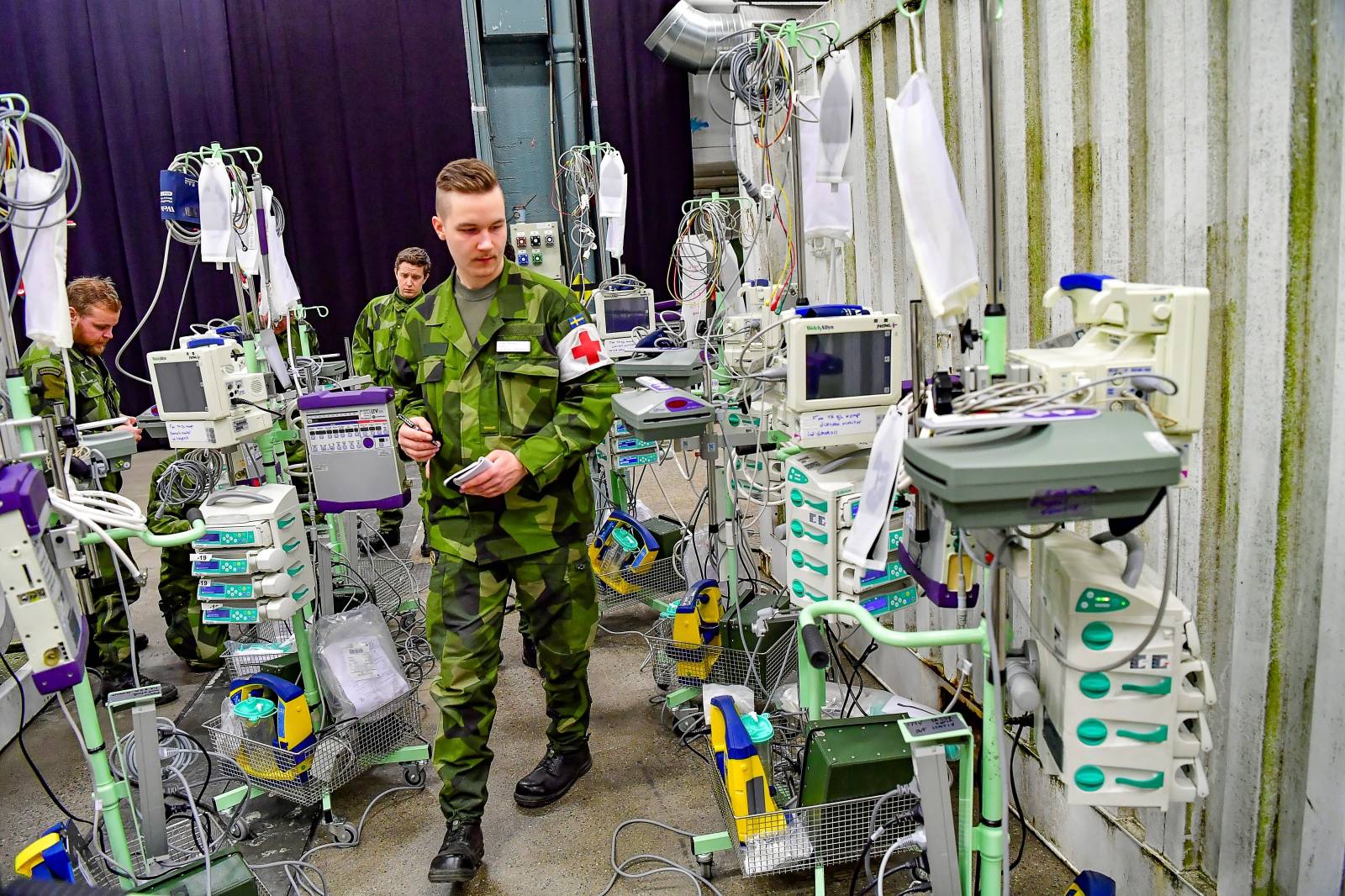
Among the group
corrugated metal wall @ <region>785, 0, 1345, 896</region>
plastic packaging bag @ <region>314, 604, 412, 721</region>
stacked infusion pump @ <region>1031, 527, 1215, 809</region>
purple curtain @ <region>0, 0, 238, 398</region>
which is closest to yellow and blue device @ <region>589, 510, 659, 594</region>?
plastic packaging bag @ <region>314, 604, 412, 721</region>

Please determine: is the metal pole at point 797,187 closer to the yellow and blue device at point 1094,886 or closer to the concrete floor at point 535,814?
the concrete floor at point 535,814

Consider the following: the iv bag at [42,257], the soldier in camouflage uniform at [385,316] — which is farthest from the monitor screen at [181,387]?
the soldier in camouflage uniform at [385,316]

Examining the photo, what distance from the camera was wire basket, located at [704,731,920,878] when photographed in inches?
82.0

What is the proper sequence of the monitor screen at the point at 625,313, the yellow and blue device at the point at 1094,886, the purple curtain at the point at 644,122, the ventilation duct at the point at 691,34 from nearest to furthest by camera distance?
the yellow and blue device at the point at 1094,886, the monitor screen at the point at 625,313, the ventilation duct at the point at 691,34, the purple curtain at the point at 644,122

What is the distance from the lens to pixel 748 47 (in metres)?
2.98

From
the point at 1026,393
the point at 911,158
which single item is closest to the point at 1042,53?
the point at 911,158

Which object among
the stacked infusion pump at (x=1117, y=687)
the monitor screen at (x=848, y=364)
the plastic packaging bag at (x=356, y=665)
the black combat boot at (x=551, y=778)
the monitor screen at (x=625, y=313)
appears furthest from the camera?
the monitor screen at (x=625, y=313)

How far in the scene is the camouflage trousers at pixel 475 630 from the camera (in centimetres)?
237

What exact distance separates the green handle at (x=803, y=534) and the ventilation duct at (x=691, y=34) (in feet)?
19.2

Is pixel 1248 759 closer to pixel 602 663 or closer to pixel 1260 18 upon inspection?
pixel 1260 18

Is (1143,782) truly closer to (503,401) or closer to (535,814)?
(503,401)

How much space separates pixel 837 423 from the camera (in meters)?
2.30

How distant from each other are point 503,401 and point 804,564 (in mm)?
855

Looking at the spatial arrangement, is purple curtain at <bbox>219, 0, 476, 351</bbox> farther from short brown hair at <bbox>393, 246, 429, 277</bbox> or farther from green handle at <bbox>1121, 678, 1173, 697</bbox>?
green handle at <bbox>1121, 678, 1173, 697</bbox>
